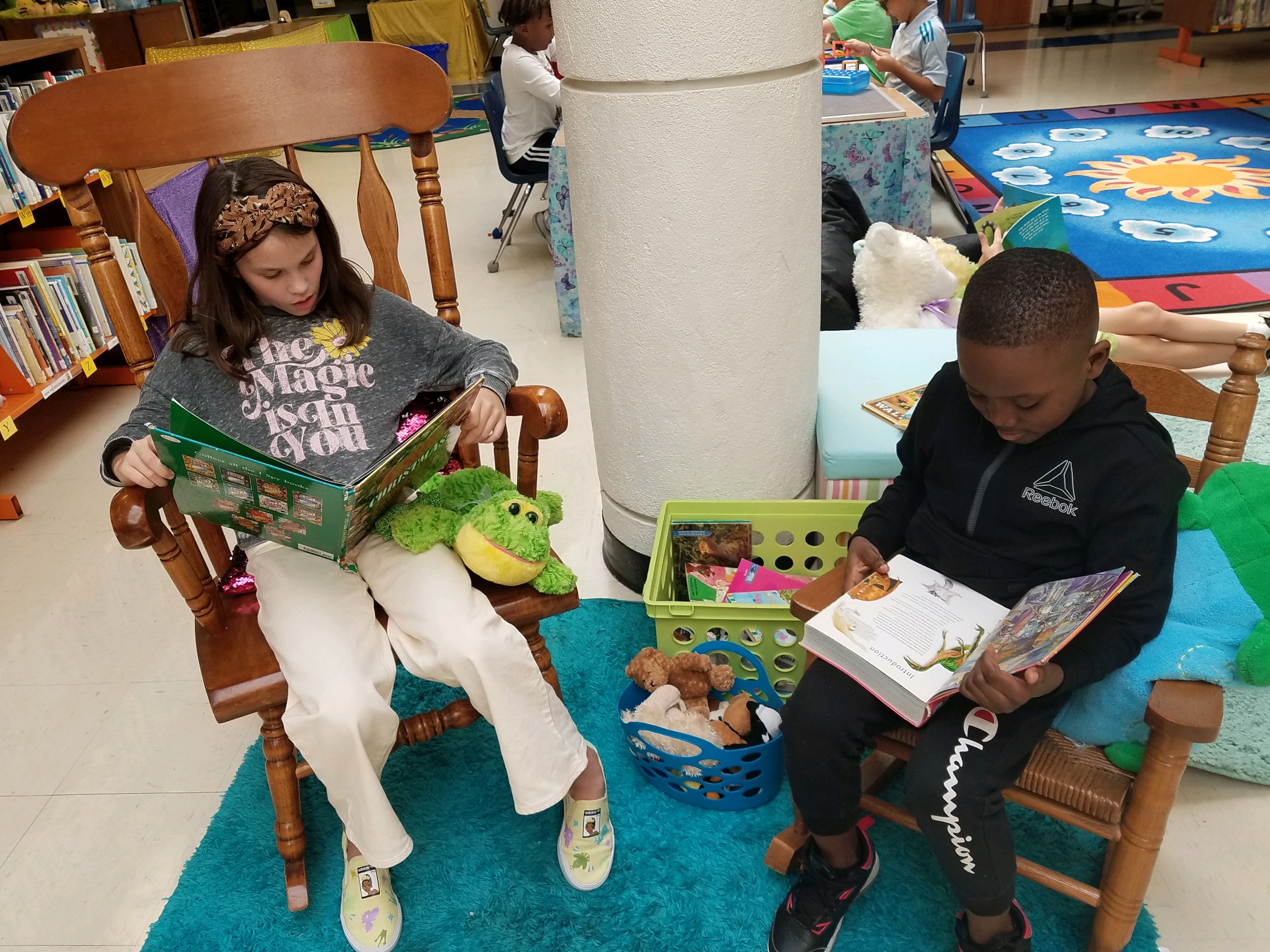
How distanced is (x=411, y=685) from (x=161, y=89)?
41.5 inches

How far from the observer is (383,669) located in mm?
1187

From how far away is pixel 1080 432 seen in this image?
1027 mm

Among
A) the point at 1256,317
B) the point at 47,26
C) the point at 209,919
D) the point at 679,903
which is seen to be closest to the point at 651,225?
the point at 679,903

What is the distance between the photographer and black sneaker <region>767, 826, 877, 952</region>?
115cm

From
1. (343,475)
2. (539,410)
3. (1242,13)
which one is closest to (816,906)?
(539,410)

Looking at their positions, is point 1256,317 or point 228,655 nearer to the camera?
point 228,655

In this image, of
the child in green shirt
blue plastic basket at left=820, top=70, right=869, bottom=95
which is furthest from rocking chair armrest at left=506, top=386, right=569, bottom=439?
the child in green shirt

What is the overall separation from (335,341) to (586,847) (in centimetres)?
82

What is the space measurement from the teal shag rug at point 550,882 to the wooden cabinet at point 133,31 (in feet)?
18.7

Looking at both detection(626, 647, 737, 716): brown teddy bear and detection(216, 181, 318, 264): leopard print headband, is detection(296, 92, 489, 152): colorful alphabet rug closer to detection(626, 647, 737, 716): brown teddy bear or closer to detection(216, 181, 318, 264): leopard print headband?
detection(216, 181, 318, 264): leopard print headband

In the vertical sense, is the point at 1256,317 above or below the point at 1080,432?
below

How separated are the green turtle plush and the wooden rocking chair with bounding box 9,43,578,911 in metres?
0.03

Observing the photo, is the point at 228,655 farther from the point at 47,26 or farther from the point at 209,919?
the point at 47,26

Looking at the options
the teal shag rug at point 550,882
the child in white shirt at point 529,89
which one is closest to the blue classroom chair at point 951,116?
the child in white shirt at point 529,89
